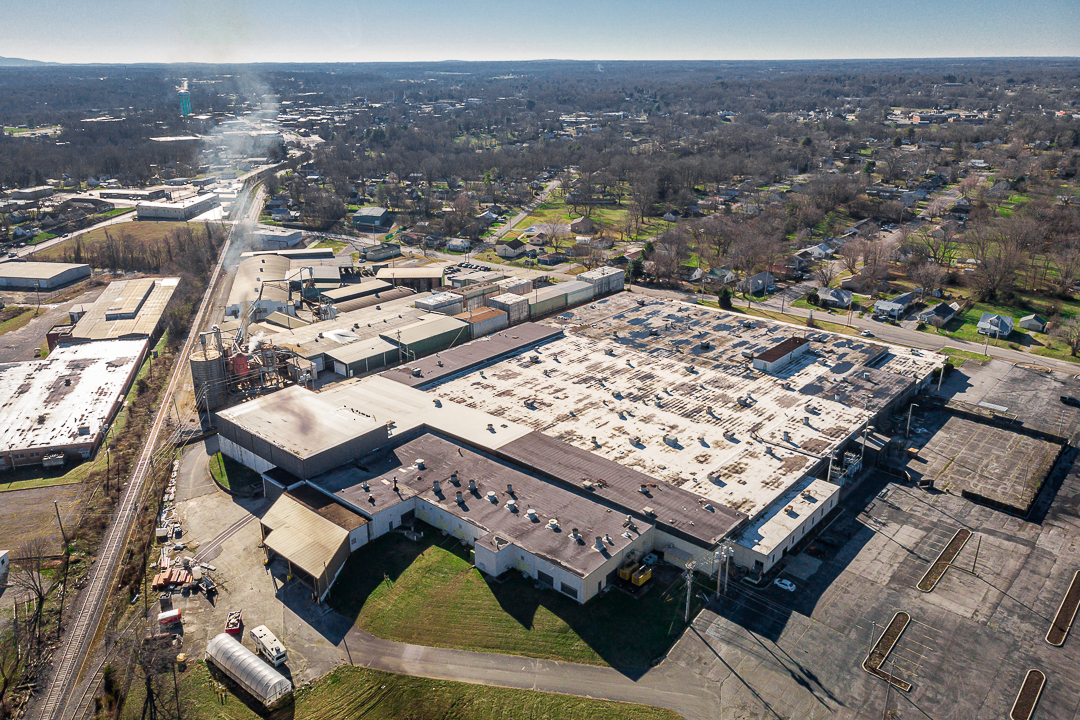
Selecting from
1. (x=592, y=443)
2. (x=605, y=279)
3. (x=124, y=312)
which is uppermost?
(x=605, y=279)

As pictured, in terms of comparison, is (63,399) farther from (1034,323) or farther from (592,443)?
(1034,323)

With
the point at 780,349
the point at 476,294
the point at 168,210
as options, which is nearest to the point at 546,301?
the point at 476,294

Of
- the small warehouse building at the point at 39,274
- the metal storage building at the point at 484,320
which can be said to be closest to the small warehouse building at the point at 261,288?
the metal storage building at the point at 484,320

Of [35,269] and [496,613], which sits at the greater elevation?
[35,269]

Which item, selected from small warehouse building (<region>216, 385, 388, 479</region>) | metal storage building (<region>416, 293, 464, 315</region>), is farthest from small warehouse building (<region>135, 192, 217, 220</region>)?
small warehouse building (<region>216, 385, 388, 479</region>)

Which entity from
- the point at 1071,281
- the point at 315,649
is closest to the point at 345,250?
the point at 315,649

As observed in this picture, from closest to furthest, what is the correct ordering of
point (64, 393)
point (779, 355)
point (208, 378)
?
point (208, 378), point (64, 393), point (779, 355)

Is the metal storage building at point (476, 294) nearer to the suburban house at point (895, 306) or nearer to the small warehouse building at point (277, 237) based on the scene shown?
the small warehouse building at point (277, 237)

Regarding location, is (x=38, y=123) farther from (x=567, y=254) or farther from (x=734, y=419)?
(x=734, y=419)
